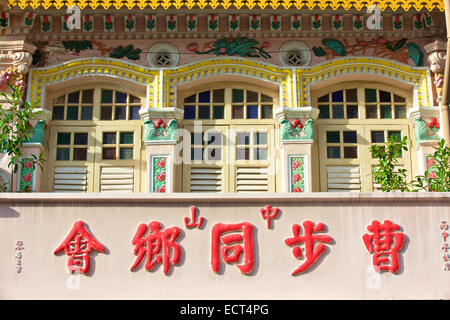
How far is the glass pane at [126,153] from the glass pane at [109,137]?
0.18 m

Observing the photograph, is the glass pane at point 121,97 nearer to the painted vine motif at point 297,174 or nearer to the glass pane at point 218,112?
the glass pane at point 218,112

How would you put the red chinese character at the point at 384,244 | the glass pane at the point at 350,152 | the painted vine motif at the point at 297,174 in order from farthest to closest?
1. the glass pane at the point at 350,152
2. the painted vine motif at the point at 297,174
3. the red chinese character at the point at 384,244

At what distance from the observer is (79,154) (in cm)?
1007

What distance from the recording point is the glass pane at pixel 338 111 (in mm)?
10232

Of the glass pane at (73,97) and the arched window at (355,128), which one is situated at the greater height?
the glass pane at (73,97)

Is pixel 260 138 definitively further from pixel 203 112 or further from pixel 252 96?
pixel 203 112

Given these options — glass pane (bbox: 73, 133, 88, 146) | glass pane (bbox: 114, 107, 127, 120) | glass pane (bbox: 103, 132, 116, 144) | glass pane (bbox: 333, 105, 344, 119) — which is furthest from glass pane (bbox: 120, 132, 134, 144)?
glass pane (bbox: 333, 105, 344, 119)

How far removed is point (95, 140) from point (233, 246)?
11.8ft

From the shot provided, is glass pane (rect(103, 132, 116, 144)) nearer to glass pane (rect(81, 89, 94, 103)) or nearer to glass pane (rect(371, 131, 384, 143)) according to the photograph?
glass pane (rect(81, 89, 94, 103))

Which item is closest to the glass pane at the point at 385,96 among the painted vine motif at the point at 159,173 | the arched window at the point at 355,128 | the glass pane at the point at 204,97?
the arched window at the point at 355,128

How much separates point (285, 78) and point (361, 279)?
3.85m

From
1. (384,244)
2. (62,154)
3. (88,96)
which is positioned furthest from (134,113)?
(384,244)

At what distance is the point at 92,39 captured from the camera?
1033cm

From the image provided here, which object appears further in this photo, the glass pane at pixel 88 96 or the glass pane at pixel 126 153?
the glass pane at pixel 88 96
